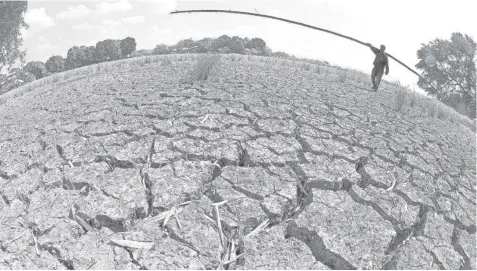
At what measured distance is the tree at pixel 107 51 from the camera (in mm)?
23859

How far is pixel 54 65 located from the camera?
2277 cm

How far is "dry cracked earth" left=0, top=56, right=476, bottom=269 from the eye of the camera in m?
1.93

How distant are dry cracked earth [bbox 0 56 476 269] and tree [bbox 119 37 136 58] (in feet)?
73.7

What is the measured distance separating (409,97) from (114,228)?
5838 millimetres

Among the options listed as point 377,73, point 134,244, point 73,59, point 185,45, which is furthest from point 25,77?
point 134,244

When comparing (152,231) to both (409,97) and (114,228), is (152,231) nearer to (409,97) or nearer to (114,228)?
(114,228)

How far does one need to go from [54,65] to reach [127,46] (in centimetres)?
511

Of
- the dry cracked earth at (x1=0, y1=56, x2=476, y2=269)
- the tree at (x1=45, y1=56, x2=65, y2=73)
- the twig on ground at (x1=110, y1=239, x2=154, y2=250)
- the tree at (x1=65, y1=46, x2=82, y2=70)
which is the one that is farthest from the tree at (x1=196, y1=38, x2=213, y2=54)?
the twig on ground at (x1=110, y1=239, x2=154, y2=250)

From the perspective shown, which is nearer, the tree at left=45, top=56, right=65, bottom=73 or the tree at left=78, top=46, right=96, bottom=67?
the tree at left=45, top=56, right=65, bottom=73

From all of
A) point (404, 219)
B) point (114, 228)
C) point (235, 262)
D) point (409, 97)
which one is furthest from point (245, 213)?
point (409, 97)

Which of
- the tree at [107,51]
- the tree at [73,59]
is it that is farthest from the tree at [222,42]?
the tree at [73,59]

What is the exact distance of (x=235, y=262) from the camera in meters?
1.83

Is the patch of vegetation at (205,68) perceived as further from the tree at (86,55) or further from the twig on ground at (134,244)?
the tree at (86,55)

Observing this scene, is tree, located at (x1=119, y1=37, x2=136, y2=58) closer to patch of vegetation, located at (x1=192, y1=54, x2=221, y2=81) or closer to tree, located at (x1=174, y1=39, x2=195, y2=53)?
tree, located at (x1=174, y1=39, x2=195, y2=53)
